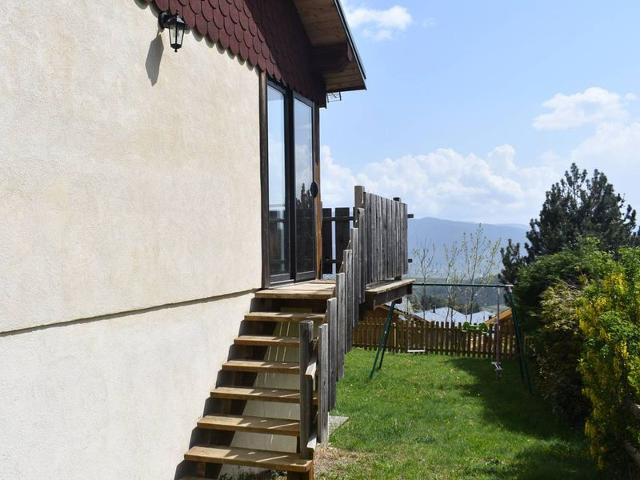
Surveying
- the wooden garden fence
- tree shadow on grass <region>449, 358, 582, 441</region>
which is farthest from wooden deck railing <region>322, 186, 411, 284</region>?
the wooden garden fence

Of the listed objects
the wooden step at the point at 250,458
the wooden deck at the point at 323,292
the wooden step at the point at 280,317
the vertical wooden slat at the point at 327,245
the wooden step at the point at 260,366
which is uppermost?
the vertical wooden slat at the point at 327,245

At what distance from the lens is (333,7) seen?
749 cm

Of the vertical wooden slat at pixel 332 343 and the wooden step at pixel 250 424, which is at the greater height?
the vertical wooden slat at pixel 332 343

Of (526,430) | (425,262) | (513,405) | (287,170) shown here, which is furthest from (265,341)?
(425,262)

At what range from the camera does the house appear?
3406 mm

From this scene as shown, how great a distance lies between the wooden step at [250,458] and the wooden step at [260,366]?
774 millimetres

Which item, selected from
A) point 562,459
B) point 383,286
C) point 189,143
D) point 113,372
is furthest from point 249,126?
point 562,459

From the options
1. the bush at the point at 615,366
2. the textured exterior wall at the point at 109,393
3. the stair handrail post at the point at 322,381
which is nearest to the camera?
the textured exterior wall at the point at 109,393

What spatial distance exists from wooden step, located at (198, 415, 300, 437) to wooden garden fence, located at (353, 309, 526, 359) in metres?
10.0

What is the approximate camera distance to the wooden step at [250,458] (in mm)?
4488

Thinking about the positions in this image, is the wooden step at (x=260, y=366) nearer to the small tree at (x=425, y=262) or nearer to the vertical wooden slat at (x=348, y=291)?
the vertical wooden slat at (x=348, y=291)

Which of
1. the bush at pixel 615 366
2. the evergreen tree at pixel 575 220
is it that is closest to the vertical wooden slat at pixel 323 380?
the bush at pixel 615 366

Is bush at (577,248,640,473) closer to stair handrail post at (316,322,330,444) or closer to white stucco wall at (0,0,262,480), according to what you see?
stair handrail post at (316,322,330,444)

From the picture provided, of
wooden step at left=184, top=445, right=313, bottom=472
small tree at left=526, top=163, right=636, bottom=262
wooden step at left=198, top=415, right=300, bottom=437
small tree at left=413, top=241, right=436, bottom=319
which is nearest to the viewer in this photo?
wooden step at left=184, top=445, right=313, bottom=472
